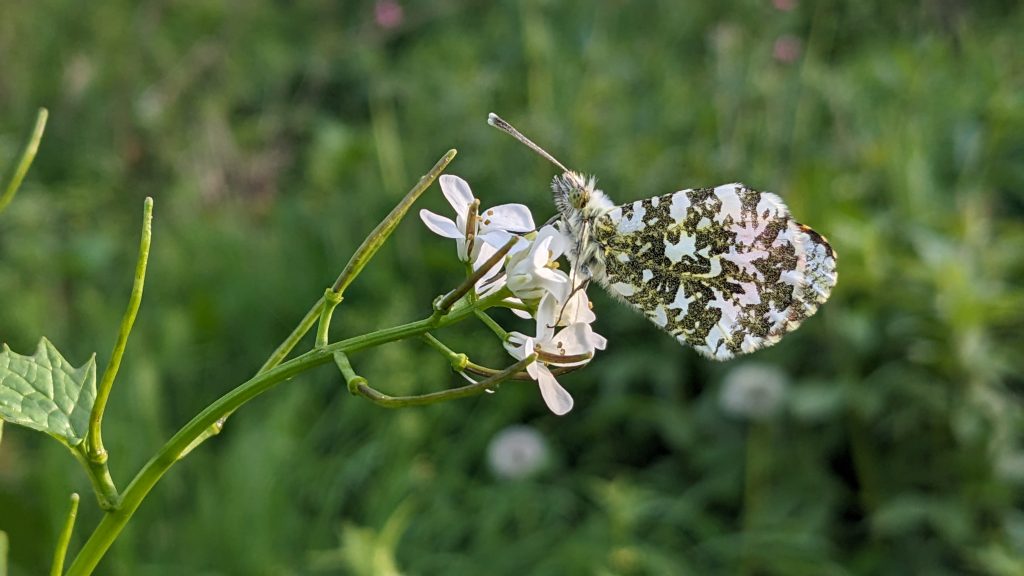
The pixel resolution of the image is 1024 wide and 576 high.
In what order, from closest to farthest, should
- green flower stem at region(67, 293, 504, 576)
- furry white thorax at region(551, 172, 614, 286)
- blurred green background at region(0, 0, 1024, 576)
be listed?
1. green flower stem at region(67, 293, 504, 576)
2. furry white thorax at region(551, 172, 614, 286)
3. blurred green background at region(0, 0, 1024, 576)

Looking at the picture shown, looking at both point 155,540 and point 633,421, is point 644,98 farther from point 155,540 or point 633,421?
point 155,540

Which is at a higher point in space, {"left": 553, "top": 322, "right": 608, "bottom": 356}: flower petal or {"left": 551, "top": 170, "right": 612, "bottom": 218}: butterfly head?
{"left": 551, "top": 170, "right": 612, "bottom": 218}: butterfly head

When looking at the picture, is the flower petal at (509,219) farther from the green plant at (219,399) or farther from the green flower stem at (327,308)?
the green flower stem at (327,308)

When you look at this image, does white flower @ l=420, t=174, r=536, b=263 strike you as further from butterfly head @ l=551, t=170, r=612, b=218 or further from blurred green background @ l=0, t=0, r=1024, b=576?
blurred green background @ l=0, t=0, r=1024, b=576

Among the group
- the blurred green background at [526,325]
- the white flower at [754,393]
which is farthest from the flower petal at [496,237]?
the white flower at [754,393]

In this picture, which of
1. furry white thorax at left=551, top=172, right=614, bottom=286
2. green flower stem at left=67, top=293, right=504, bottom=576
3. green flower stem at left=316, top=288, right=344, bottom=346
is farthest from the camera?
furry white thorax at left=551, top=172, right=614, bottom=286

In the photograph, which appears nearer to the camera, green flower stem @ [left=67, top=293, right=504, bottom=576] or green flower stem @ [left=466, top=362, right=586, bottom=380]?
green flower stem @ [left=67, top=293, right=504, bottom=576]

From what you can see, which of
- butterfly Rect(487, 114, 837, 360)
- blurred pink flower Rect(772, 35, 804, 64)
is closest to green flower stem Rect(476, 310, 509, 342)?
butterfly Rect(487, 114, 837, 360)

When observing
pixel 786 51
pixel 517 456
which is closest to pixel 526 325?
pixel 517 456

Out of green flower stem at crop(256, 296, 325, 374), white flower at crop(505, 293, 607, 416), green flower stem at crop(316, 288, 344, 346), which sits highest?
green flower stem at crop(316, 288, 344, 346)
